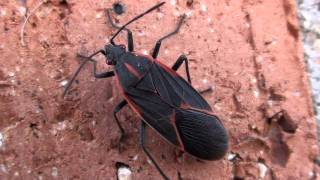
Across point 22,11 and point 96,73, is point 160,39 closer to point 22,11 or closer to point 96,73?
point 96,73

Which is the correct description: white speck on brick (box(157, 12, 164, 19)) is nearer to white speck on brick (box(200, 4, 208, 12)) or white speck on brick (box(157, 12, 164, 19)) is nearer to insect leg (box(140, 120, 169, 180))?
white speck on brick (box(200, 4, 208, 12))

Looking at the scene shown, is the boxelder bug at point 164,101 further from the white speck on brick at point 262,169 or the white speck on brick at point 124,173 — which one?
the white speck on brick at point 262,169

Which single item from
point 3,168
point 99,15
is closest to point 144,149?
point 3,168

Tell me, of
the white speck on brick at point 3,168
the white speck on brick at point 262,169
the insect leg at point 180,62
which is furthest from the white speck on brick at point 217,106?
the white speck on brick at point 3,168

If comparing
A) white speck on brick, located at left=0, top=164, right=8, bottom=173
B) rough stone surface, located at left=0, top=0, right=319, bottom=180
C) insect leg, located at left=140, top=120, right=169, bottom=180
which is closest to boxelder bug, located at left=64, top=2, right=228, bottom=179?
insect leg, located at left=140, top=120, right=169, bottom=180

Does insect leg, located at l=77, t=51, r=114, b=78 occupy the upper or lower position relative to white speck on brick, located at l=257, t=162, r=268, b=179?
upper

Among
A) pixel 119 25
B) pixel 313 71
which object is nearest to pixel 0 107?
pixel 119 25
